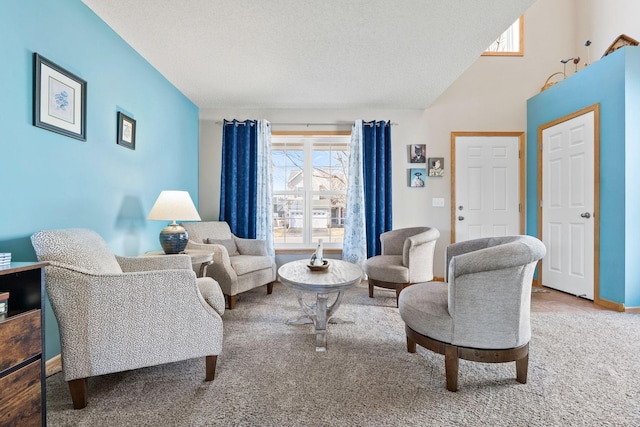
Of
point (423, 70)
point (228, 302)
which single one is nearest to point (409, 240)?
point (423, 70)

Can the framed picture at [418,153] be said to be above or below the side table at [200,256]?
above

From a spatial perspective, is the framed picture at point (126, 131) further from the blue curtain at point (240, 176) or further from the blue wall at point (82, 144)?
the blue curtain at point (240, 176)

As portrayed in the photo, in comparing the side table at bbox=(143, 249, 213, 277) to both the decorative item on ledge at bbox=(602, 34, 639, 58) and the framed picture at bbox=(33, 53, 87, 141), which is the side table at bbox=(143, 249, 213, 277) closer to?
the framed picture at bbox=(33, 53, 87, 141)

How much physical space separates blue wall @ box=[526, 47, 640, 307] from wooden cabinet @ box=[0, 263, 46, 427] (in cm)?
440

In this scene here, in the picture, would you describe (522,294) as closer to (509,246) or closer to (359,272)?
(509,246)

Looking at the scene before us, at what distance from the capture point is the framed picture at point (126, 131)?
2.35 metres

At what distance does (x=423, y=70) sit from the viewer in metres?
2.87

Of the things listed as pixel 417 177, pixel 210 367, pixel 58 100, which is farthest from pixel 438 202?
pixel 58 100

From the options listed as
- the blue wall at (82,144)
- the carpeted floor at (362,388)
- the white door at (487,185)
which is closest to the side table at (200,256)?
the blue wall at (82,144)

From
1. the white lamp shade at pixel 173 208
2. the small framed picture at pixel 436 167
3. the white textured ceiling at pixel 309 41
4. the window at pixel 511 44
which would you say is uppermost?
the window at pixel 511 44

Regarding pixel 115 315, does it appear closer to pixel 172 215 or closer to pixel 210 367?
pixel 210 367

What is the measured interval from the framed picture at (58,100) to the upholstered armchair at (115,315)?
2.43 feet

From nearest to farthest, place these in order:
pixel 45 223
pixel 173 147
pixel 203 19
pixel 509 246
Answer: pixel 509 246 → pixel 45 223 → pixel 203 19 → pixel 173 147

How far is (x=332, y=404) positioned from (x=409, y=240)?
1.84 meters
